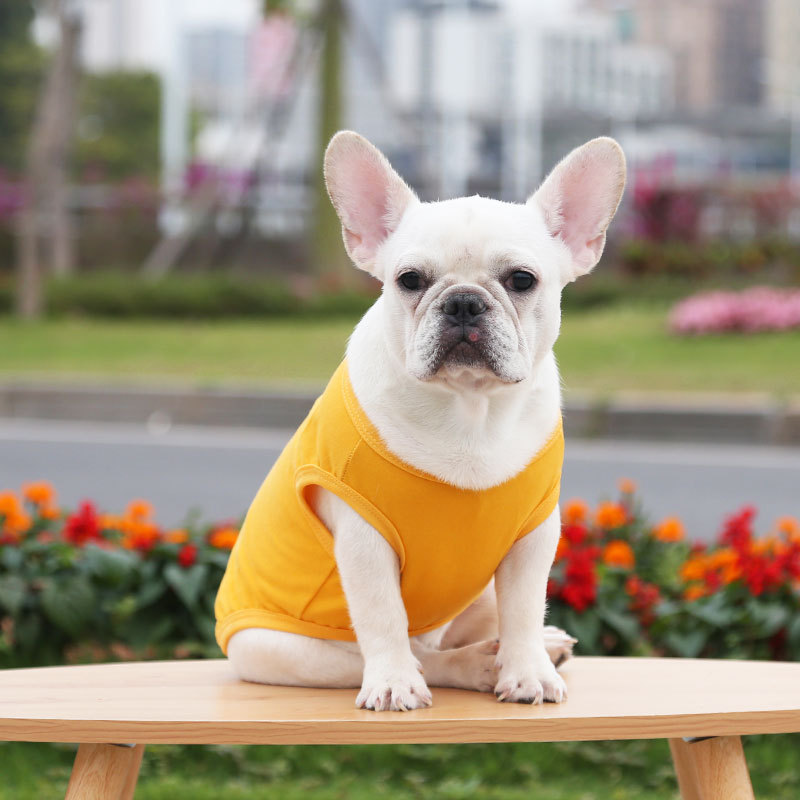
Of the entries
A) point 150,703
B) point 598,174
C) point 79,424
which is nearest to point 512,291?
point 598,174

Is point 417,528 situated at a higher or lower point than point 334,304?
lower

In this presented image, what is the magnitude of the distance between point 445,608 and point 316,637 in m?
0.27

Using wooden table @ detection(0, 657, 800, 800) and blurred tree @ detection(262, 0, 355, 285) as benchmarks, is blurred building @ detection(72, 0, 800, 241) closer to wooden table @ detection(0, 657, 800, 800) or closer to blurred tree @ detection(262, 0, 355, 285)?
blurred tree @ detection(262, 0, 355, 285)

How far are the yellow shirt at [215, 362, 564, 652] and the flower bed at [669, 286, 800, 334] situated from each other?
11318 mm

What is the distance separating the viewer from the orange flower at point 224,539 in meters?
4.19

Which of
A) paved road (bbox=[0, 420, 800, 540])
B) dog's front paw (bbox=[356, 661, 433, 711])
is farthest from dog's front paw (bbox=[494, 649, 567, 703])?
paved road (bbox=[0, 420, 800, 540])

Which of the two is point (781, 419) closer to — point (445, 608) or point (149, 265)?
point (445, 608)

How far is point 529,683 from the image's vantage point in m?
2.44

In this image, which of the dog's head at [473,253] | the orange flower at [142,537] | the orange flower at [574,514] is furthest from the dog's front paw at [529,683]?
the orange flower at [574,514]

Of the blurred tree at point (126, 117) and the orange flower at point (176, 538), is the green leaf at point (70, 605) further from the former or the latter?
the blurred tree at point (126, 117)

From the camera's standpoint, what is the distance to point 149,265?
2088 centimetres

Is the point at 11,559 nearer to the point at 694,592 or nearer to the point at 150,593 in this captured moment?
the point at 150,593

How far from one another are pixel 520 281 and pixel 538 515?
46cm

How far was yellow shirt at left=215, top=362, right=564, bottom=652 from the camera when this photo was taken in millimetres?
2359
